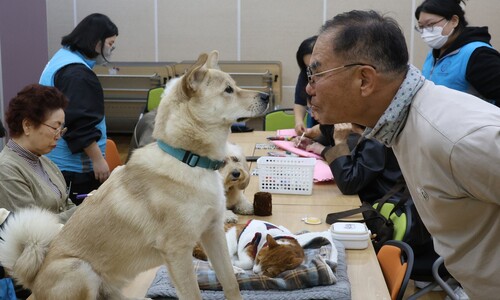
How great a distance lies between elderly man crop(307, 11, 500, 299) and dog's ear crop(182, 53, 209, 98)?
1.35 ft

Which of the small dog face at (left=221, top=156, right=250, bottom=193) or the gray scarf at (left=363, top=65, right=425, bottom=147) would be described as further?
the small dog face at (left=221, top=156, right=250, bottom=193)

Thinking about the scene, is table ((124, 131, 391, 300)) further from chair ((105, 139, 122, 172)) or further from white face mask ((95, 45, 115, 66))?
white face mask ((95, 45, 115, 66))

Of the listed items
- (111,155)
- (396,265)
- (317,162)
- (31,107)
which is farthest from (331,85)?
(111,155)

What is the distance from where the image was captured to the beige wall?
8.23 meters

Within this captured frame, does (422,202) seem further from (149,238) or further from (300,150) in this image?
(300,150)

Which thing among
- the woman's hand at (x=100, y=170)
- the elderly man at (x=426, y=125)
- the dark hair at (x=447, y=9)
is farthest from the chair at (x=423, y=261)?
the woman's hand at (x=100, y=170)

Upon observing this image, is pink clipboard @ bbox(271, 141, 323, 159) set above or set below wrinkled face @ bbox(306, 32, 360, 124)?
below

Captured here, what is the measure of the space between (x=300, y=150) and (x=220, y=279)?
96.7 inches

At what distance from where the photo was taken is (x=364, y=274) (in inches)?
81.8

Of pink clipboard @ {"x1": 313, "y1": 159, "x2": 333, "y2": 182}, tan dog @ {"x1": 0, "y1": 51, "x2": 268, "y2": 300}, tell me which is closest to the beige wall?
pink clipboard @ {"x1": 313, "y1": 159, "x2": 333, "y2": 182}

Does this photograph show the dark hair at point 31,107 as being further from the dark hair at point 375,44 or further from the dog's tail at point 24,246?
the dark hair at point 375,44

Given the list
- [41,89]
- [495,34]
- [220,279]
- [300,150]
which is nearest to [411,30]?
[495,34]

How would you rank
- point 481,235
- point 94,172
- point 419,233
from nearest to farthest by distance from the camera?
point 481,235, point 419,233, point 94,172

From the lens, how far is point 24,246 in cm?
179
